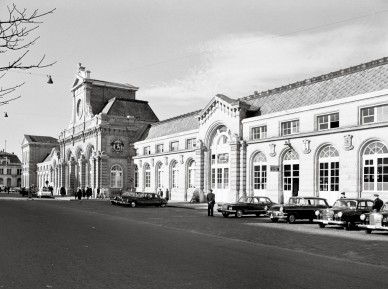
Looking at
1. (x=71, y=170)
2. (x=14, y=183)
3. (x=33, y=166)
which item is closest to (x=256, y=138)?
(x=71, y=170)

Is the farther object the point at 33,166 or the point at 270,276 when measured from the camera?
the point at 33,166

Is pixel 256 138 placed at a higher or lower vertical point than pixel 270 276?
higher

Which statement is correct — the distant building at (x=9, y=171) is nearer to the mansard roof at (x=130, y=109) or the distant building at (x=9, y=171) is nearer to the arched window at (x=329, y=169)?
the mansard roof at (x=130, y=109)

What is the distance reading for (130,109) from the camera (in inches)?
2643

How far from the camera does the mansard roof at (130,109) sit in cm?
6569

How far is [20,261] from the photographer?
417 inches

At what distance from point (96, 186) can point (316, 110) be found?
3831 centimetres

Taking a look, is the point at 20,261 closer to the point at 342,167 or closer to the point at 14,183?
the point at 342,167

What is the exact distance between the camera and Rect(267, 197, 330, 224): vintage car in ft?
77.3

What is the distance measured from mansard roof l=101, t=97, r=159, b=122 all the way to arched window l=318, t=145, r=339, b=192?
39151 mm

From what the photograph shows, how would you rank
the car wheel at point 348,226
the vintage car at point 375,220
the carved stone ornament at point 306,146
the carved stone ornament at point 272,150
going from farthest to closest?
1. the carved stone ornament at point 272,150
2. the carved stone ornament at point 306,146
3. the car wheel at point 348,226
4. the vintage car at point 375,220

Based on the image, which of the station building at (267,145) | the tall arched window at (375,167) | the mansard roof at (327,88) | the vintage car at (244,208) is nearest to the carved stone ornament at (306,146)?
the station building at (267,145)

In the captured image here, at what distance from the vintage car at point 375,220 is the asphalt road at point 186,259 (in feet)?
1.45

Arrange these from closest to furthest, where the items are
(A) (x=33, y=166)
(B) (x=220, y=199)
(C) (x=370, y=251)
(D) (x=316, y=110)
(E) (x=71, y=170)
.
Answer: (C) (x=370, y=251), (D) (x=316, y=110), (B) (x=220, y=199), (E) (x=71, y=170), (A) (x=33, y=166)
